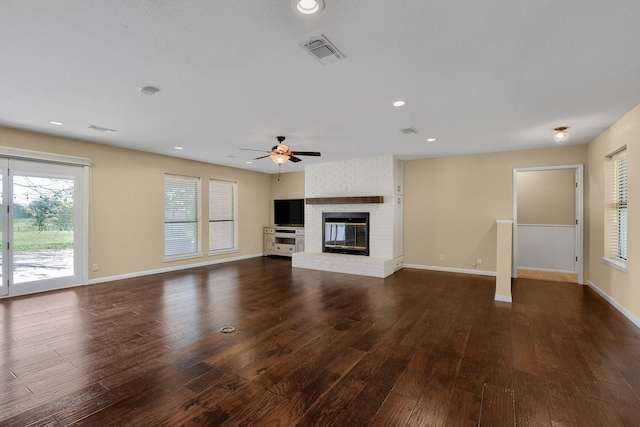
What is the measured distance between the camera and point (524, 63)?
8.42ft

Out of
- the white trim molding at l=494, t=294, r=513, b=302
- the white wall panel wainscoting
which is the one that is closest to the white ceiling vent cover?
the white trim molding at l=494, t=294, r=513, b=302

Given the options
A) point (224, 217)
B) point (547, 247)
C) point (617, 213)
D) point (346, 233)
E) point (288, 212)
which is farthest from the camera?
point (288, 212)

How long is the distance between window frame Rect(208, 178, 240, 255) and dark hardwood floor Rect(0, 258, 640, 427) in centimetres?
314

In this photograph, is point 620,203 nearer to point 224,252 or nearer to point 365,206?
point 365,206

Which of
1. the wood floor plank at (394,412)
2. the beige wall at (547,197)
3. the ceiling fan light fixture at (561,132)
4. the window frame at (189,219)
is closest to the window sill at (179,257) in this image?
the window frame at (189,219)

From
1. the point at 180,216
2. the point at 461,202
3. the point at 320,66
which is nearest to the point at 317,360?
the point at 320,66

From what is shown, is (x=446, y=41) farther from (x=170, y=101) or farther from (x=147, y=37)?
(x=170, y=101)

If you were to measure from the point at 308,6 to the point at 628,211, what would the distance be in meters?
4.65

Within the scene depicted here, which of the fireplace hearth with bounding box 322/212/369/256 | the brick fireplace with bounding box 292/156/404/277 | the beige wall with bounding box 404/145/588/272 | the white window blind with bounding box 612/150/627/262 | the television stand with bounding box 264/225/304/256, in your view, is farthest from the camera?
the television stand with bounding box 264/225/304/256

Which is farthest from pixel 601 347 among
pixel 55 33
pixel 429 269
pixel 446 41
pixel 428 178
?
pixel 55 33

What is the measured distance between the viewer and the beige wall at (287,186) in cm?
907

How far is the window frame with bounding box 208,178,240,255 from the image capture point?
307 inches

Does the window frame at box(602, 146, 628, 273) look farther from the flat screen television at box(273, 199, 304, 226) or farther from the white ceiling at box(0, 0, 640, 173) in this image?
the flat screen television at box(273, 199, 304, 226)

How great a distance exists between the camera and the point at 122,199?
19.5ft
